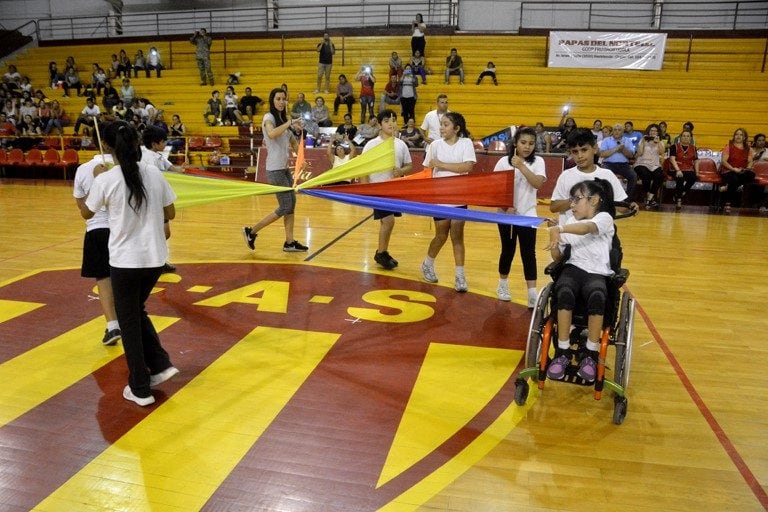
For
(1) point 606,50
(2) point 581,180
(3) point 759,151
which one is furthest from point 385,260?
(1) point 606,50

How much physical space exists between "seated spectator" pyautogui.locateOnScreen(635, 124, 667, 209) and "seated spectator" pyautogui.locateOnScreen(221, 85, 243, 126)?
9962mm

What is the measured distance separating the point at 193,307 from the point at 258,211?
5.09 metres

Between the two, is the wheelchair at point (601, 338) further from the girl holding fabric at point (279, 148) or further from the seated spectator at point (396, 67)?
the seated spectator at point (396, 67)

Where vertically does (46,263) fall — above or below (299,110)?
below

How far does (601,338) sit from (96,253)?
312 centimetres

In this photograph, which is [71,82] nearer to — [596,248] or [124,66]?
[124,66]

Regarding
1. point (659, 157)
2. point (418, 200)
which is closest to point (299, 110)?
point (659, 157)

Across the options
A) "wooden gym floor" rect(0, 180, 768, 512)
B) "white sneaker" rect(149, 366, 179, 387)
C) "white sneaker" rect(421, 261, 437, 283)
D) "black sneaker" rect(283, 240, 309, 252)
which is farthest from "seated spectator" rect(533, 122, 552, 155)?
"white sneaker" rect(149, 366, 179, 387)

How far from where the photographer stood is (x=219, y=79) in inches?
718

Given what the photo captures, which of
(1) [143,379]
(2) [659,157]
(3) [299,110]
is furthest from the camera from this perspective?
(3) [299,110]

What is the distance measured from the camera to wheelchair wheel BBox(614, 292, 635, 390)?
3.12 metres

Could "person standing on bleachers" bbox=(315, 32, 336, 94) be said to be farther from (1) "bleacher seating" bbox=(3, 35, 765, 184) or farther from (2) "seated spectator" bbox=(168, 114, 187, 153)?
(2) "seated spectator" bbox=(168, 114, 187, 153)

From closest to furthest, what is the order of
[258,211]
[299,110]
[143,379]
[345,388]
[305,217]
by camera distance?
[143,379], [345,388], [305,217], [258,211], [299,110]

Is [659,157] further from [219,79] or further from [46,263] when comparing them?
[219,79]
